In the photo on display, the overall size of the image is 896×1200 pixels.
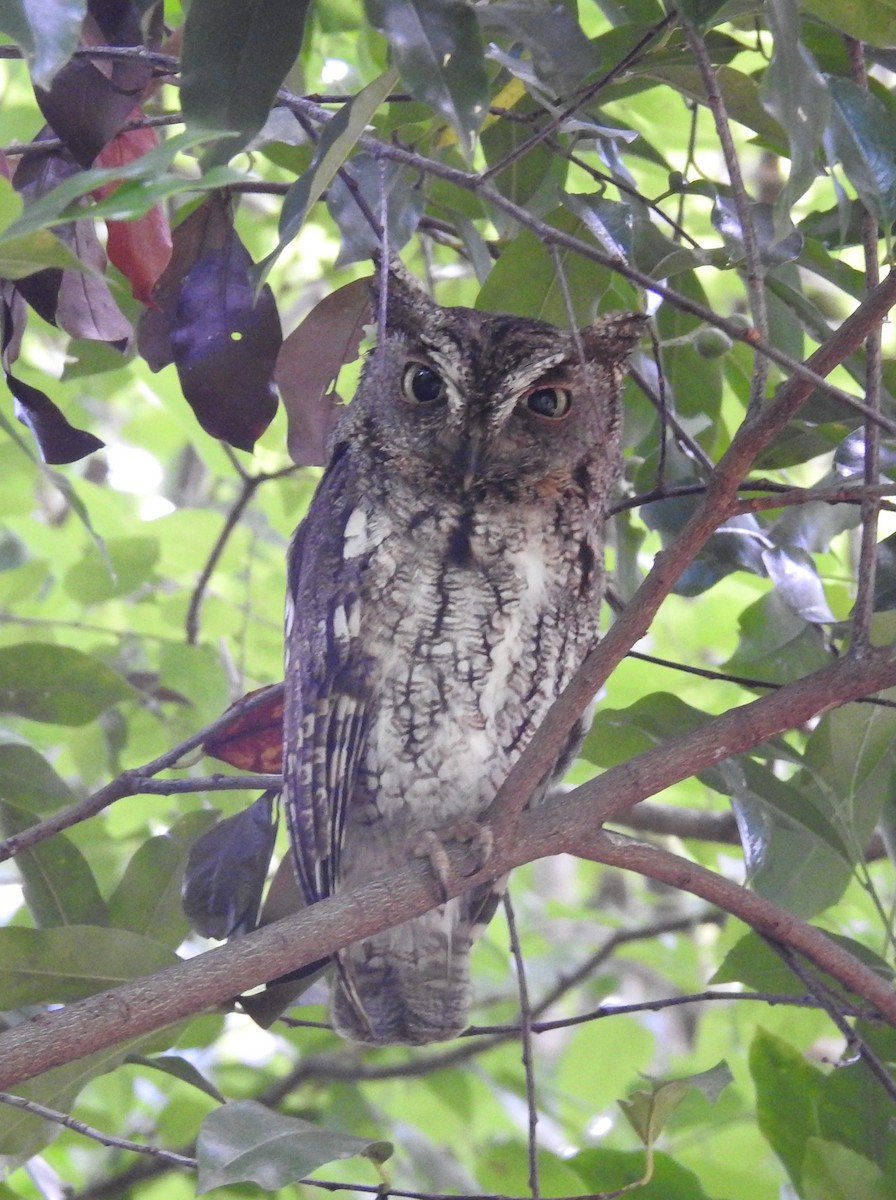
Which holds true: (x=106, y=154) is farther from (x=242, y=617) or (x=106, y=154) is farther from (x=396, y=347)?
(x=242, y=617)

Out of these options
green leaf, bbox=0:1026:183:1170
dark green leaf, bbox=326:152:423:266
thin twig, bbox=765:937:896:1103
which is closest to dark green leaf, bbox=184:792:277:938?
green leaf, bbox=0:1026:183:1170

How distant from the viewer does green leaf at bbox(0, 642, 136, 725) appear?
6.30 ft

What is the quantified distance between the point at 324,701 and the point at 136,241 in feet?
2.27

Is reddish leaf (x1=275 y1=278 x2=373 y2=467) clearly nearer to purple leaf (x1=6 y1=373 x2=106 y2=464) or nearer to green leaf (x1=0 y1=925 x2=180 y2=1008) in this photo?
purple leaf (x1=6 y1=373 x2=106 y2=464)

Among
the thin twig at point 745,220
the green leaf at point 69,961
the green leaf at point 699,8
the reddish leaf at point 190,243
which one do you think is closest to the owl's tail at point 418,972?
the green leaf at point 69,961

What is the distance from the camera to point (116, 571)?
2535 mm

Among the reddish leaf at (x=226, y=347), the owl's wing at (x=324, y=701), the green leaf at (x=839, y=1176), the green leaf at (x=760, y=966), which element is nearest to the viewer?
the green leaf at (x=839, y=1176)

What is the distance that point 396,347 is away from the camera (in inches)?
80.6

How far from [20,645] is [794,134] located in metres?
1.33

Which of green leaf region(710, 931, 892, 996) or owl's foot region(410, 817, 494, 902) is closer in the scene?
owl's foot region(410, 817, 494, 902)

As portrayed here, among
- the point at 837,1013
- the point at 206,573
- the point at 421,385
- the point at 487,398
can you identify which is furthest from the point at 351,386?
the point at 837,1013

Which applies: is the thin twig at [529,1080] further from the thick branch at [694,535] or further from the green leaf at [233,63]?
the green leaf at [233,63]

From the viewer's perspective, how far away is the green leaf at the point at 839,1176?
146 centimetres

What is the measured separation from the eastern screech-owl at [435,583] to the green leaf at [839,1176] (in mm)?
651
